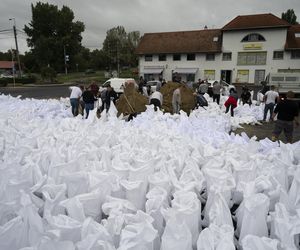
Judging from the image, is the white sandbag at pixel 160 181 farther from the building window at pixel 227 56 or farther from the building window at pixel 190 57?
the building window at pixel 190 57

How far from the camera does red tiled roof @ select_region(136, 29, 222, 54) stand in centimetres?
3512

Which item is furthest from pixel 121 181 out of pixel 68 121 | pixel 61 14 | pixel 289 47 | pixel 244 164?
pixel 61 14

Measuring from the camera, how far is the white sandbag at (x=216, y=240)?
198cm

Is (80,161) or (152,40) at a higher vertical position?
(152,40)

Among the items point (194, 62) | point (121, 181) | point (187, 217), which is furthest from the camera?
point (194, 62)

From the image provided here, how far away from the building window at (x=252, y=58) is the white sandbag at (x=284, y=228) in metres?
33.4

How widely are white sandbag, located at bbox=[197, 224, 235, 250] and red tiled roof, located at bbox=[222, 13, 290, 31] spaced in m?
33.9

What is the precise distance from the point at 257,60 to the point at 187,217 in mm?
33816

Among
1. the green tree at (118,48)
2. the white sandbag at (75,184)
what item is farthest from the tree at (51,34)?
the white sandbag at (75,184)

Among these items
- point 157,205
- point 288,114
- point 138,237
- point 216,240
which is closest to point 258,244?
point 216,240

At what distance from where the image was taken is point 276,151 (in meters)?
4.08

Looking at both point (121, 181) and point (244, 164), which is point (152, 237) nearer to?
point (121, 181)

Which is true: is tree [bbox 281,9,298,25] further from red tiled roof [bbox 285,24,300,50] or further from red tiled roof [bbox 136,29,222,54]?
red tiled roof [bbox 136,29,222,54]

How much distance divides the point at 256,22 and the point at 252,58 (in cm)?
398
